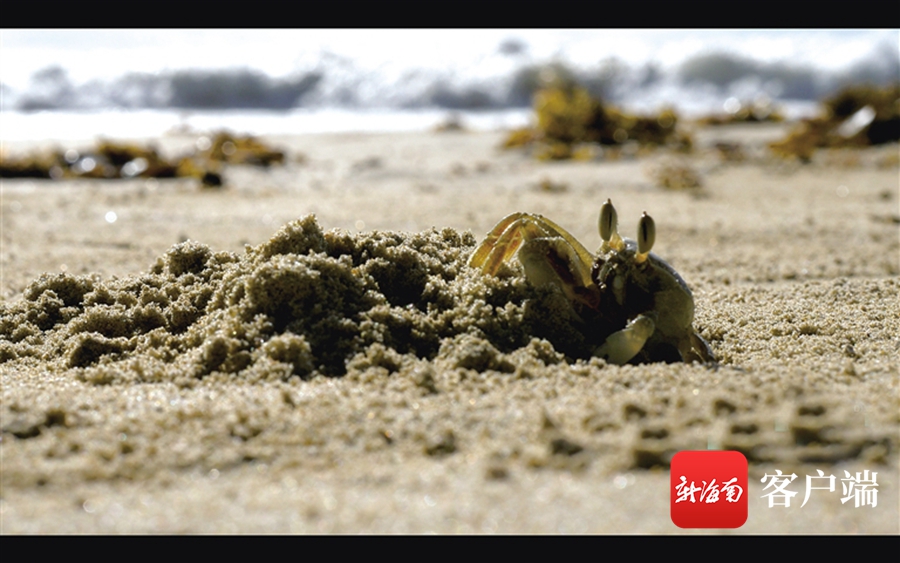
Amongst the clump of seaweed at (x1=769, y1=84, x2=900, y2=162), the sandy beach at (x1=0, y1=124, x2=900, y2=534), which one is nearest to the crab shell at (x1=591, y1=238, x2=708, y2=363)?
the sandy beach at (x1=0, y1=124, x2=900, y2=534)

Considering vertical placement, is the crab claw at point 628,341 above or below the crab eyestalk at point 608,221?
below

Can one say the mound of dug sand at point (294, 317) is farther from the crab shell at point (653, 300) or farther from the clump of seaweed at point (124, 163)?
the clump of seaweed at point (124, 163)

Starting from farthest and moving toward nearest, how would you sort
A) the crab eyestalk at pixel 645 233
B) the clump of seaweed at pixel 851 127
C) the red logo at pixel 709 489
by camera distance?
the clump of seaweed at pixel 851 127
the crab eyestalk at pixel 645 233
the red logo at pixel 709 489

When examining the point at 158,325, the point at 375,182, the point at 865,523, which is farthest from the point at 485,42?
the point at 865,523

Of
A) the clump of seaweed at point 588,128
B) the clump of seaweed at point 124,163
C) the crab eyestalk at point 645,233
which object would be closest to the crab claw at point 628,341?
the crab eyestalk at point 645,233

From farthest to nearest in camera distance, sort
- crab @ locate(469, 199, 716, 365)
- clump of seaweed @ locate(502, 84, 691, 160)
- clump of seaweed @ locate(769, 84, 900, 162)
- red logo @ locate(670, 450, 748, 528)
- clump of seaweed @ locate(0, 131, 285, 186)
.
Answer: clump of seaweed @ locate(502, 84, 691, 160) < clump of seaweed @ locate(769, 84, 900, 162) < clump of seaweed @ locate(0, 131, 285, 186) < crab @ locate(469, 199, 716, 365) < red logo @ locate(670, 450, 748, 528)

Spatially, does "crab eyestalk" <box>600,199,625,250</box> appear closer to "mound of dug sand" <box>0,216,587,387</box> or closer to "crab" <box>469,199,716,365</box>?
"crab" <box>469,199,716,365</box>

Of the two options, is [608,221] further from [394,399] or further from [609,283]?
[394,399]

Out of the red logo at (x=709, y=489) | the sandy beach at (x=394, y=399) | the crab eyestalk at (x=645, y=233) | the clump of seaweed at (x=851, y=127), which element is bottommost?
the red logo at (x=709, y=489)
